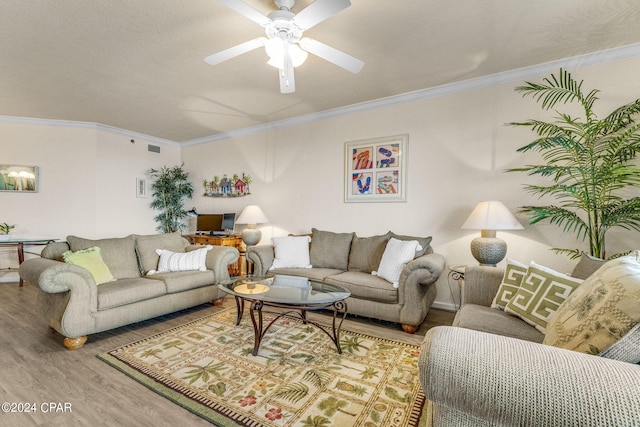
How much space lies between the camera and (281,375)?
1.96 m

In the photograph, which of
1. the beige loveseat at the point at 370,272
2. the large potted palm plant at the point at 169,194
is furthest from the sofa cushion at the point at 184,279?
the large potted palm plant at the point at 169,194

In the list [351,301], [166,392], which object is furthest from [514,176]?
[166,392]

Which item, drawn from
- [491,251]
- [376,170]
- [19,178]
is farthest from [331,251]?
[19,178]

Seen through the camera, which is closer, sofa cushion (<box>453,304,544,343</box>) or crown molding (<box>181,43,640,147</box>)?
sofa cushion (<box>453,304,544,343</box>)

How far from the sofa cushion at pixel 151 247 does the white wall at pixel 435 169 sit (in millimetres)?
1526

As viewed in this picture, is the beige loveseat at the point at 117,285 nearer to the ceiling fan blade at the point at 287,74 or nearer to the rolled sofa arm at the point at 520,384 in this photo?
the ceiling fan blade at the point at 287,74

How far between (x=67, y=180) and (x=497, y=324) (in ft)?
20.0

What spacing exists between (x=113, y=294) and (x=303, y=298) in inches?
65.9

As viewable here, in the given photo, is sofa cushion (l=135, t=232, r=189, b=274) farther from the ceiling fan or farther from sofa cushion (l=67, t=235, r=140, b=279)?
the ceiling fan

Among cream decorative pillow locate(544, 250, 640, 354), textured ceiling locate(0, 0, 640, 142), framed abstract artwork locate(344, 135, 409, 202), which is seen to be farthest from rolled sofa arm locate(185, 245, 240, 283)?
cream decorative pillow locate(544, 250, 640, 354)

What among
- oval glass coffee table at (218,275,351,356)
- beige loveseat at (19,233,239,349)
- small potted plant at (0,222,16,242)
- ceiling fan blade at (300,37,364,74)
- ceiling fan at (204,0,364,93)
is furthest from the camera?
small potted plant at (0,222,16,242)

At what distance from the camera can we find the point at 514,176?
9.84 ft

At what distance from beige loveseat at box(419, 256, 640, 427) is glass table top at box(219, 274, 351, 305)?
134cm

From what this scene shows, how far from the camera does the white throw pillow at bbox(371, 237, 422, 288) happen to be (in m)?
2.88
